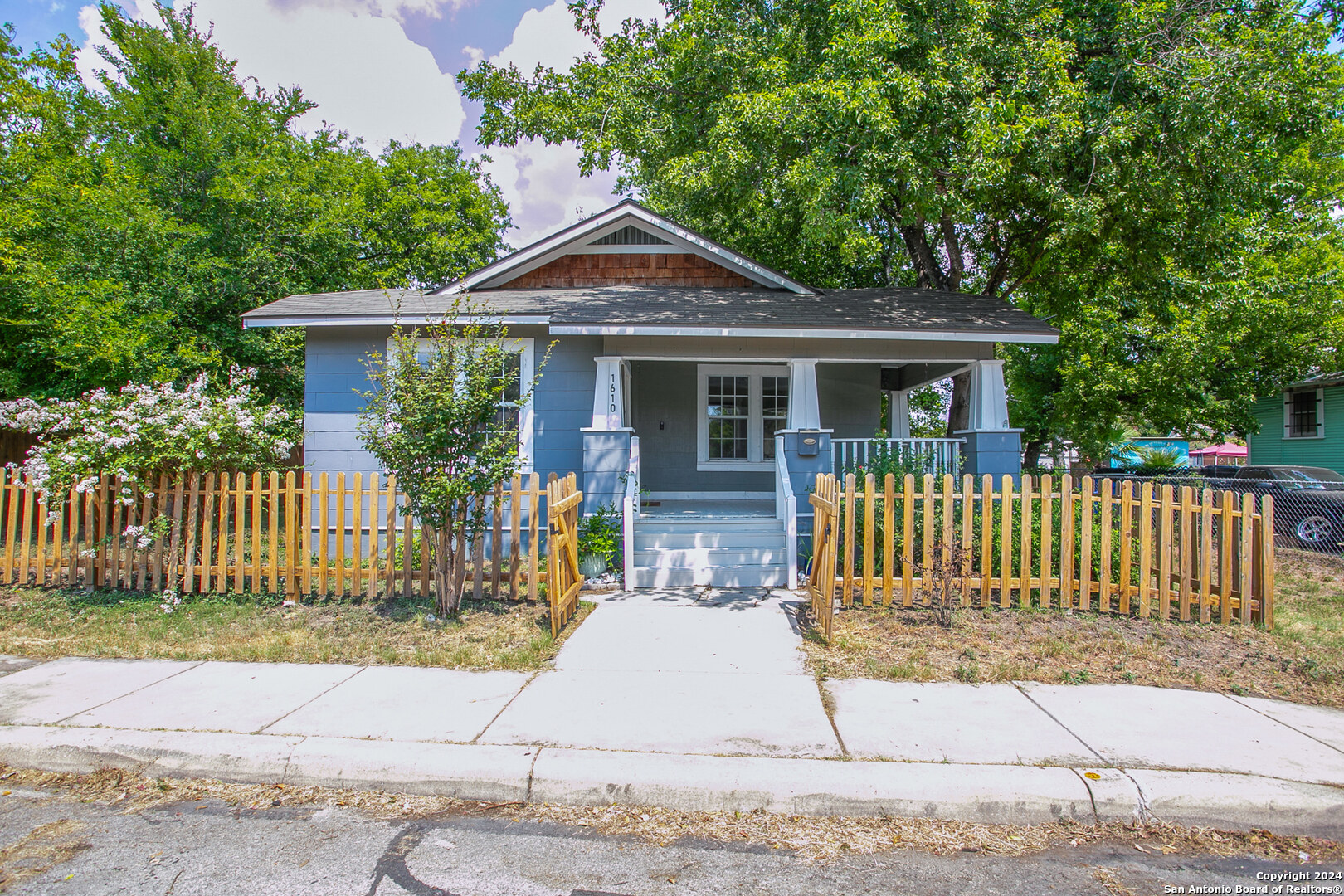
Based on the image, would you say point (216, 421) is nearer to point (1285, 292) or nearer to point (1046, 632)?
point (1046, 632)

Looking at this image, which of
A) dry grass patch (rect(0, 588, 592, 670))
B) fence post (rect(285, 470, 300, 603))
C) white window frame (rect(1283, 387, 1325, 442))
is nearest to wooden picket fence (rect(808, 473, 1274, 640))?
dry grass patch (rect(0, 588, 592, 670))

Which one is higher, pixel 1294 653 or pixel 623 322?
pixel 623 322

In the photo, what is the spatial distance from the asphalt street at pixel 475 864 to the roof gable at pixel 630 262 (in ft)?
30.6

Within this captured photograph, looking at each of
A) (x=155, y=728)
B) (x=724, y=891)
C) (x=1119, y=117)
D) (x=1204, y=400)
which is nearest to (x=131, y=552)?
(x=155, y=728)

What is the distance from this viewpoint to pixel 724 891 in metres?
2.76

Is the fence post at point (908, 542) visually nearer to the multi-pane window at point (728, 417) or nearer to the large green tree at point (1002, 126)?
the large green tree at point (1002, 126)

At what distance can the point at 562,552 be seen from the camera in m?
6.32

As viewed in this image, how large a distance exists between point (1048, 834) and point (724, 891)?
1620 mm

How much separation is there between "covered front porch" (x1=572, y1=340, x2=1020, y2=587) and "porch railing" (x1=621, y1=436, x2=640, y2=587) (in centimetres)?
2

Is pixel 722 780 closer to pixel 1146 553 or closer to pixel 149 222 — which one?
pixel 1146 553

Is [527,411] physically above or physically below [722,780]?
above

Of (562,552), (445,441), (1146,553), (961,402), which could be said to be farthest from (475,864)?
(961,402)

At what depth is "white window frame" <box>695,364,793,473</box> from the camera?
449 inches

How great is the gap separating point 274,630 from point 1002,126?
9846 millimetres
